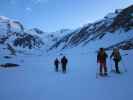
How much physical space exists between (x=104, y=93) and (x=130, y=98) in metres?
1.70

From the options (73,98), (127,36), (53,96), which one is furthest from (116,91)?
(127,36)

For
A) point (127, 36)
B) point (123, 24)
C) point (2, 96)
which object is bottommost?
point (2, 96)

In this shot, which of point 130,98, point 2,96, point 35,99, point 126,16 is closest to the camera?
point 130,98

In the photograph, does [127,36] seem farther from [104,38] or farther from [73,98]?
[73,98]

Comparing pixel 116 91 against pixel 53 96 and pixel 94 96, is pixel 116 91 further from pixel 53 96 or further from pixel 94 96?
pixel 53 96

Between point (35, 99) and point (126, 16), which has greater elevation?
point (126, 16)

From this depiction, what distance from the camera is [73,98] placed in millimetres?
9977

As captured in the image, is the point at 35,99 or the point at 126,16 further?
the point at 126,16

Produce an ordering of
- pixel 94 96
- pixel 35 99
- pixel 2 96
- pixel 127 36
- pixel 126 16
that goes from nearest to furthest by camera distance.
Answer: pixel 94 96
pixel 35 99
pixel 2 96
pixel 127 36
pixel 126 16

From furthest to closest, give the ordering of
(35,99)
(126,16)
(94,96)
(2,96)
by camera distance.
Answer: (126,16) → (2,96) → (35,99) → (94,96)

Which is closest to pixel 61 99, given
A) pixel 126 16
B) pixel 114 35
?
pixel 114 35

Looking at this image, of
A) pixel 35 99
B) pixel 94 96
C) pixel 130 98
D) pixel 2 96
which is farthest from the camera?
pixel 2 96

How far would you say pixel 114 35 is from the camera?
122 meters

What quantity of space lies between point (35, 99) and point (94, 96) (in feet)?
9.84
